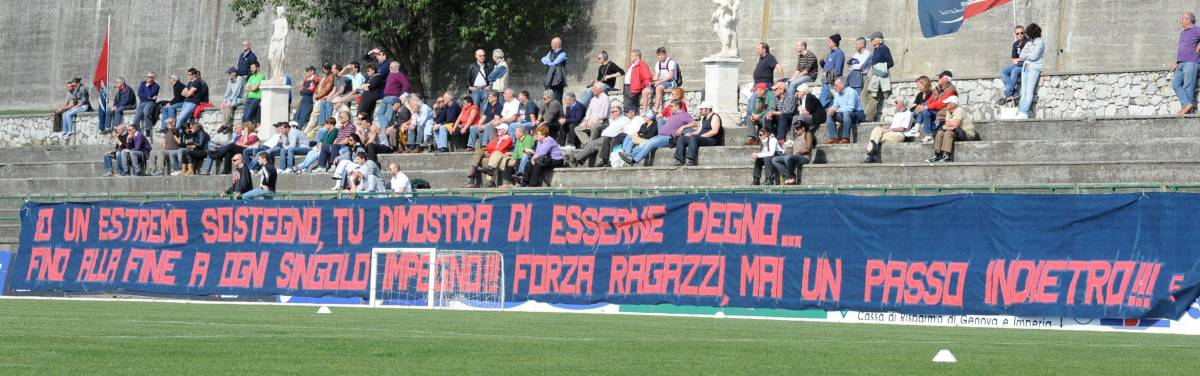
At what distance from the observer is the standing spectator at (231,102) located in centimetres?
3675

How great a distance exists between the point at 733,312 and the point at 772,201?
149cm

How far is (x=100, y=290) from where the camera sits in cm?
2756

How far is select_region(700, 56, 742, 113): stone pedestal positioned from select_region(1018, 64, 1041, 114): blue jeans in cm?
550

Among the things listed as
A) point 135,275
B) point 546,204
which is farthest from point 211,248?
point 546,204

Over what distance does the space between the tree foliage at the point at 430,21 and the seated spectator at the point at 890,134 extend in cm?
1524

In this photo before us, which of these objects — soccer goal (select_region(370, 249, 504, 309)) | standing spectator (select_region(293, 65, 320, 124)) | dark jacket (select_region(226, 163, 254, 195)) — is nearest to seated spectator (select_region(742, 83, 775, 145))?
soccer goal (select_region(370, 249, 504, 309))

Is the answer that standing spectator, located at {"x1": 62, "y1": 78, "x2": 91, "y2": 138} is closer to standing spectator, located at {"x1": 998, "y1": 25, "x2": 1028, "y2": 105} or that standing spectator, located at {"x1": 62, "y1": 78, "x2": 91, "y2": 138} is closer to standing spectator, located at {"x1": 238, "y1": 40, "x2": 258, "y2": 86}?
standing spectator, located at {"x1": 238, "y1": 40, "x2": 258, "y2": 86}

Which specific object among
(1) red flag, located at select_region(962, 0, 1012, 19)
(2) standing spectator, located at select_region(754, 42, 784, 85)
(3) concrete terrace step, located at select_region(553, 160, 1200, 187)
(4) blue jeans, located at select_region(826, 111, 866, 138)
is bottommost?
(3) concrete terrace step, located at select_region(553, 160, 1200, 187)

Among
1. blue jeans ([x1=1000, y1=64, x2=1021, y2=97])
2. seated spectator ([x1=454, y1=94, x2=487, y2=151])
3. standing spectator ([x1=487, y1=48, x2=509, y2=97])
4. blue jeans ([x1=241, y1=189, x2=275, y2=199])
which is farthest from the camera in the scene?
standing spectator ([x1=487, y1=48, x2=509, y2=97])

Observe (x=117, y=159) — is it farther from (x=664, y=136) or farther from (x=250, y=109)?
(x=664, y=136)

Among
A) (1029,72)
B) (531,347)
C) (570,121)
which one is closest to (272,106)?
(570,121)

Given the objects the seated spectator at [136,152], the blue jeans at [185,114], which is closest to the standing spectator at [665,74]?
the seated spectator at [136,152]

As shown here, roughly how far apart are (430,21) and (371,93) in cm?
860

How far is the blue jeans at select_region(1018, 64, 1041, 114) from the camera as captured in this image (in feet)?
84.5
